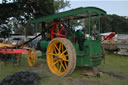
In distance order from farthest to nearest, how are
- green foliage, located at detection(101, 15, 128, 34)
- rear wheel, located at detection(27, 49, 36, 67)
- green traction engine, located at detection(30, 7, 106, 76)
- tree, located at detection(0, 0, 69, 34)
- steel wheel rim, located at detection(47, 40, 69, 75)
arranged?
green foliage, located at detection(101, 15, 128, 34) < tree, located at detection(0, 0, 69, 34) < rear wheel, located at detection(27, 49, 36, 67) < steel wheel rim, located at detection(47, 40, 69, 75) < green traction engine, located at detection(30, 7, 106, 76)

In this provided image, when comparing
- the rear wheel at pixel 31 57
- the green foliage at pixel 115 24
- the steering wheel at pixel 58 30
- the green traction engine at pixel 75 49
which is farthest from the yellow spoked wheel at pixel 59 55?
the green foliage at pixel 115 24

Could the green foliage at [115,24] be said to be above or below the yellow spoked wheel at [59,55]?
above

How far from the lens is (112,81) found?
13.8ft

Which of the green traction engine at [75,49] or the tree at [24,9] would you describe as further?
the tree at [24,9]

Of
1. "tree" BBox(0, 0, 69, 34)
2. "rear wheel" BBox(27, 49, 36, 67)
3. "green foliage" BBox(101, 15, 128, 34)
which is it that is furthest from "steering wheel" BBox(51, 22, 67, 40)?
"green foliage" BBox(101, 15, 128, 34)

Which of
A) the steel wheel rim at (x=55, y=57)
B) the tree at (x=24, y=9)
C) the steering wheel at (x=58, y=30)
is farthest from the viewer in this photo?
the tree at (x=24, y=9)

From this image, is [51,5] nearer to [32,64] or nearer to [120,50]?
[32,64]

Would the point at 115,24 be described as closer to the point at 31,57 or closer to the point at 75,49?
the point at 31,57

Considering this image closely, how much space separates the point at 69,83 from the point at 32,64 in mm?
2914

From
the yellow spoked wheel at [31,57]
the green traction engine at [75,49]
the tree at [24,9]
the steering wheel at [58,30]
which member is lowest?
the yellow spoked wheel at [31,57]

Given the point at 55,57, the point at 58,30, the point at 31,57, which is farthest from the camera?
the point at 31,57

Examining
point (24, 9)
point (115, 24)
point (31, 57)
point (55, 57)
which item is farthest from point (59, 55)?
point (115, 24)

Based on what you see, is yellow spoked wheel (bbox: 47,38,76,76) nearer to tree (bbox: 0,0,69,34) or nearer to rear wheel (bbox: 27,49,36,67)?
rear wheel (bbox: 27,49,36,67)

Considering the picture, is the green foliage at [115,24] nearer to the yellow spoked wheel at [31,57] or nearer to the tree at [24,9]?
the tree at [24,9]
